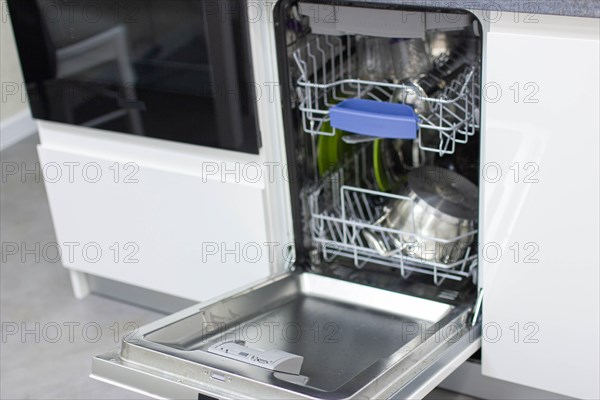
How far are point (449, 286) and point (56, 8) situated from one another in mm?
960

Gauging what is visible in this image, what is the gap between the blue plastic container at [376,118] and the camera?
1.54m

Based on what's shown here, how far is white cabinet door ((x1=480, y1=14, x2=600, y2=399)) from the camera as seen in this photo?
1346 millimetres

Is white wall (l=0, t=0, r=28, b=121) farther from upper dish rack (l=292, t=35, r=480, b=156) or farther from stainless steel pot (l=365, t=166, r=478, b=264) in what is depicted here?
stainless steel pot (l=365, t=166, r=478, b=264)

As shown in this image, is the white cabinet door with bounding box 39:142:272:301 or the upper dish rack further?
the white cabinet door with bounding box 39:142:272:301

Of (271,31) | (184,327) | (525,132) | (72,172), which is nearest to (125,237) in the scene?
(72,172)

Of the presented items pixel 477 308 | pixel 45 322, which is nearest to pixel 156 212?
pixel 45 322

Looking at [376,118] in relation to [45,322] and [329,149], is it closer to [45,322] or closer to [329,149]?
[329,149]

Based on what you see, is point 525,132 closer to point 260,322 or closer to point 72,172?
point 260,322

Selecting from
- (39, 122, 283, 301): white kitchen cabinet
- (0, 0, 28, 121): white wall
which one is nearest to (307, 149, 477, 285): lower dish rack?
(39, 122, 283, 301): white kitchen cabinet

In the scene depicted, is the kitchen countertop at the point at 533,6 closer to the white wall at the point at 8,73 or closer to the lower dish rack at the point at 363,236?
the lower dish rack at the point at 363,236

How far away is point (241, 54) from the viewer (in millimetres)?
1612

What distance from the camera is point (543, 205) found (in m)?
1.44

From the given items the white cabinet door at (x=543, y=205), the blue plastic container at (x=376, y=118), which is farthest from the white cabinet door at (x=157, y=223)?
the white cabinet door at (x=543, y=205)

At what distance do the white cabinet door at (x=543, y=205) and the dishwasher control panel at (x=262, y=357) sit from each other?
377mm
